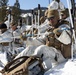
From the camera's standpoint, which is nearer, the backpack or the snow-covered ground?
the snow-covered ground

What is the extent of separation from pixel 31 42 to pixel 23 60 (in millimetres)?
773

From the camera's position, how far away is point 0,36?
6598mm

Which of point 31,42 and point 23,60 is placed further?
point 31,42

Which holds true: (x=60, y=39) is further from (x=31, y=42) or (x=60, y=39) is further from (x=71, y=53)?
(x=31, y=42)

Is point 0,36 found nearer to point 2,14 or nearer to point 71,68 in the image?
point 71,68

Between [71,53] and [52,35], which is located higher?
[52,35]

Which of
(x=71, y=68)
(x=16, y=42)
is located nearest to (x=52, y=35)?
(x=71, y=68)

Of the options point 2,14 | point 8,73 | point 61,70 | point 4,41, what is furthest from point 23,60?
point 2,14

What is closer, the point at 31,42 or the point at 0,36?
the point at 31,42

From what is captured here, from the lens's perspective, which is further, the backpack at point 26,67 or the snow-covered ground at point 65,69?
the backpack at point 26,67

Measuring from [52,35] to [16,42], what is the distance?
326cm

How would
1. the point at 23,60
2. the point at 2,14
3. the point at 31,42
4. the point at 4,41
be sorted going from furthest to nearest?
the point at 2,14, the point at 4,41, the point at 31,42, the point at 23,60

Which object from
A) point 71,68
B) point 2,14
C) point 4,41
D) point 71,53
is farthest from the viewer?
point 2,14

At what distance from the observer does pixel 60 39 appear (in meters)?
4.07
